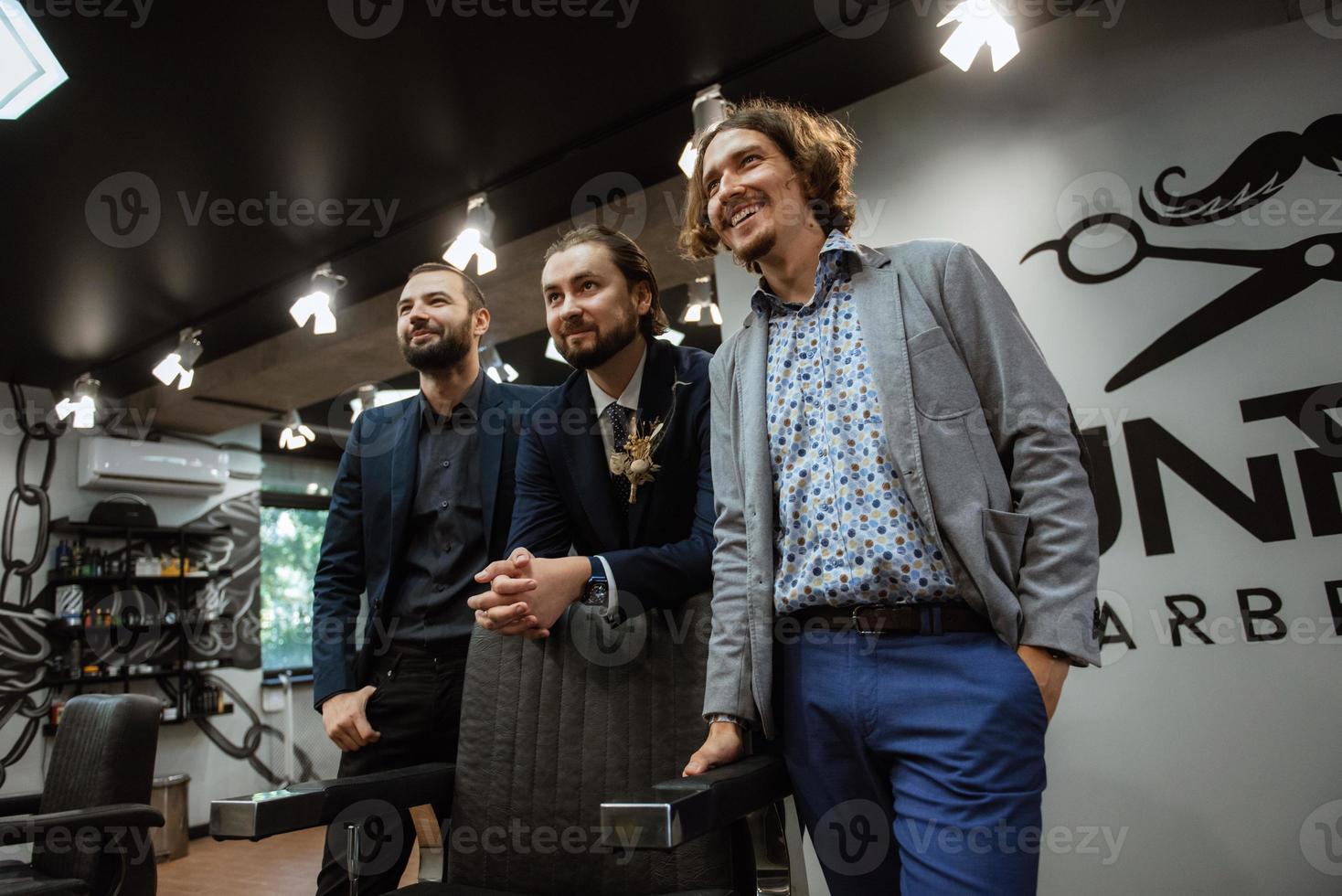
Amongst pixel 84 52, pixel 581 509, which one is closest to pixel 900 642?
pixel 581 509

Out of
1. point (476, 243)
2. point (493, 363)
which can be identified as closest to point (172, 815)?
point (493, 363)

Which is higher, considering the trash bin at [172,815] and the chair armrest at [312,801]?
the chair armrest at [312,801]

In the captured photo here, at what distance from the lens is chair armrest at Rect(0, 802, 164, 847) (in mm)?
2152

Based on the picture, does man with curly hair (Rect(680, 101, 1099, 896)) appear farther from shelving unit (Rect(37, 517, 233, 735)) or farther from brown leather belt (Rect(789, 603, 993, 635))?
shelving unit (Rect(37, 517, 233, 735))

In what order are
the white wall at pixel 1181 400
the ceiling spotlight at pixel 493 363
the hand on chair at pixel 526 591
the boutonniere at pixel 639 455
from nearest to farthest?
the hand on chair at pixel 526 591
the boutonniere at pixel 639 455
the white wall at pixel 1181 400
the ceiling spotlight at pixel 493 363

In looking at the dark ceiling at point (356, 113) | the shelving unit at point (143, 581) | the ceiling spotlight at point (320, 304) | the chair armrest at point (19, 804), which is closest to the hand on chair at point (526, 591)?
the dark ceiling at point (356, 113)

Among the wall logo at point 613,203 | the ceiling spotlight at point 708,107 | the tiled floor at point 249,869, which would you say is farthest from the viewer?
the tiled floor at point 249,869

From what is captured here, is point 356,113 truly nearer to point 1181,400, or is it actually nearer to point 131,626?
point 1181,400

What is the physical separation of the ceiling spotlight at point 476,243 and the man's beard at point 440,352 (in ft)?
4.46

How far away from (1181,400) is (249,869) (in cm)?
568

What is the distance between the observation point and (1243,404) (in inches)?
99.3

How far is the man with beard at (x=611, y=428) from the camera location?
1.56 metres

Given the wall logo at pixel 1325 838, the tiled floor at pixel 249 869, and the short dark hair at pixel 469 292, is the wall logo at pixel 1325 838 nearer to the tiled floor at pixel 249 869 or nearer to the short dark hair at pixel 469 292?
the short dark hair at pixel 469 292

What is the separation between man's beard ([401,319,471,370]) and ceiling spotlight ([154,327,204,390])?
3.49m
